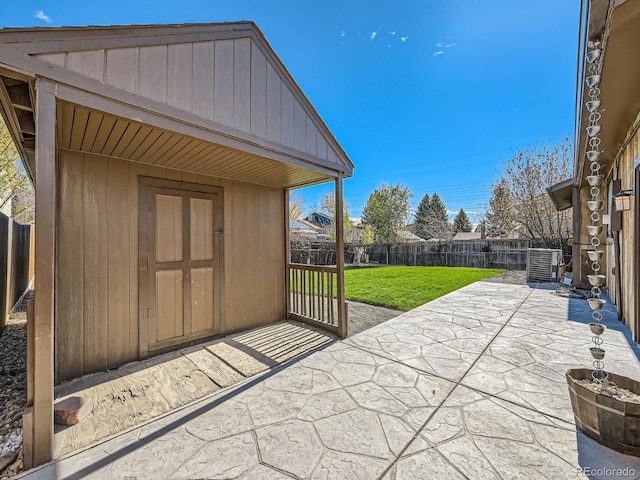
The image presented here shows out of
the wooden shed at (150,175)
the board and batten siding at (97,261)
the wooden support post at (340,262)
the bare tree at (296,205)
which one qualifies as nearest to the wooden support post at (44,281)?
the wooden shed at (150,175)

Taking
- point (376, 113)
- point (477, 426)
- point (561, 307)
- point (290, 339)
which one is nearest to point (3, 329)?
point (290, 339)

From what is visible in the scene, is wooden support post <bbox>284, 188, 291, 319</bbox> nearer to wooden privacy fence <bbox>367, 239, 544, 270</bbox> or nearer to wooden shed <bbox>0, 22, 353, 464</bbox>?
wooden shed <bbox>0, 22, 353, 464</bbox>

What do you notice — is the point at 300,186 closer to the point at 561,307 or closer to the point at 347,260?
the point at 561,307

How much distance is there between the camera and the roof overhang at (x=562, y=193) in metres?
7.31

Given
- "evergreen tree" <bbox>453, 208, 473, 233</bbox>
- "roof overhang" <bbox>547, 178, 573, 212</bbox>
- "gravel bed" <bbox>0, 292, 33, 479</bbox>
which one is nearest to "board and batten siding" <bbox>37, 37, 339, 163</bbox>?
"gravel bed" <bbox>0, 292, 33, 479</bbox>

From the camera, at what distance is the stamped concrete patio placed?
1.56m

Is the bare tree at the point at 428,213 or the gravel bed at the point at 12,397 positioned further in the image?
the bare tree at the point at 428,213

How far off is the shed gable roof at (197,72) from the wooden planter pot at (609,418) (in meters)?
3.14

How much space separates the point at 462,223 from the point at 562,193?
94.5 feet

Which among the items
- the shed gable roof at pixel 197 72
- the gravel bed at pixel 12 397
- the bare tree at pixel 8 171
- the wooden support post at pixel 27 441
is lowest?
the gravel bed at pixel 12 397

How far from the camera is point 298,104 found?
129 inches

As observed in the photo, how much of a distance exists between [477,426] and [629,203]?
3.78 metres

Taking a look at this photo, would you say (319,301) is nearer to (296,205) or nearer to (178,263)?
(178,263)

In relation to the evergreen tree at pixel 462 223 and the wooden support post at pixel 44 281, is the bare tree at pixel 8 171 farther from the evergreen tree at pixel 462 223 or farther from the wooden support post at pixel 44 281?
the evergreen tree at pixel 462 223
